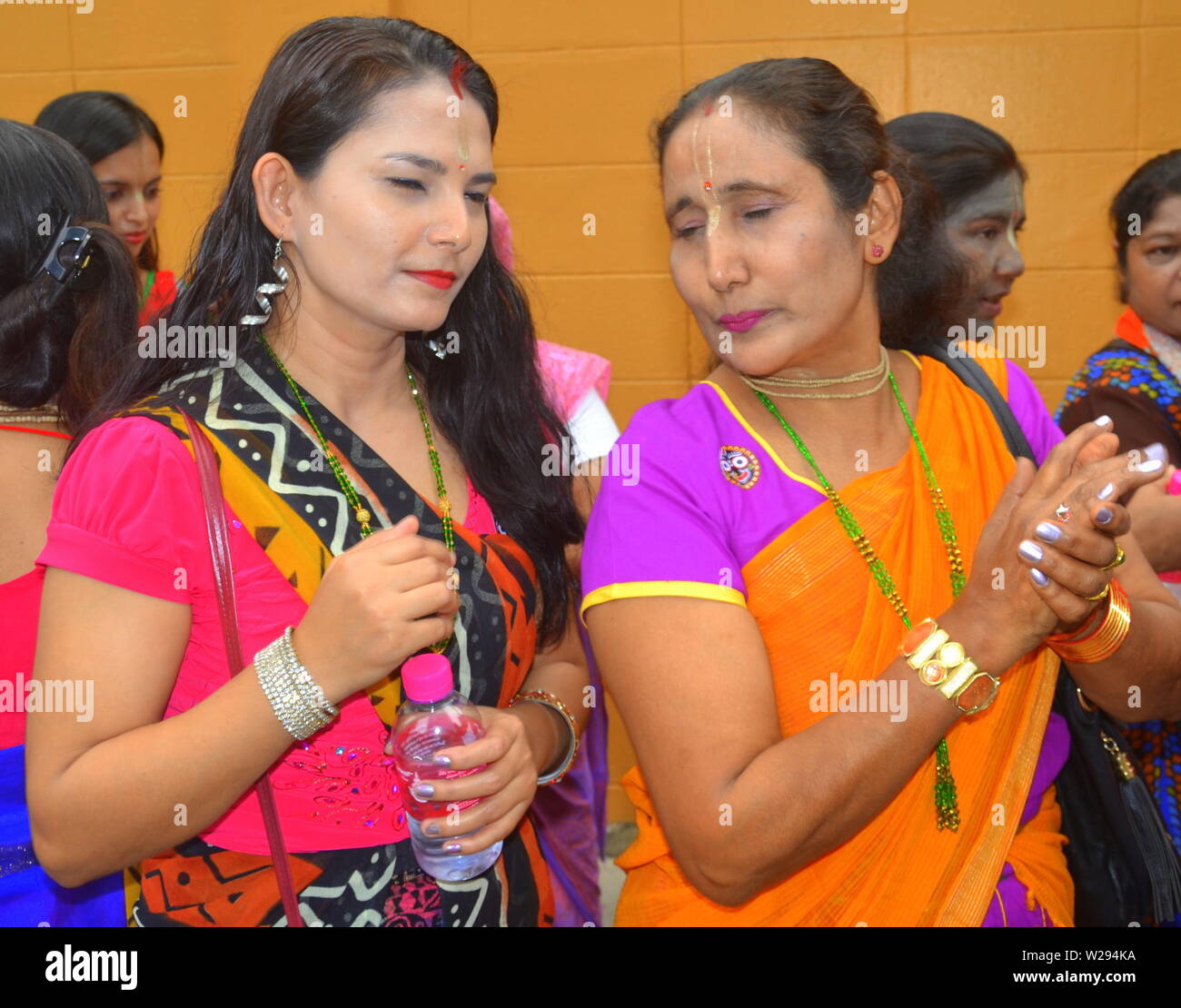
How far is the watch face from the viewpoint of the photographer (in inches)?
53.5

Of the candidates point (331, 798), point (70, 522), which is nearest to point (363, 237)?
point (70, 522)

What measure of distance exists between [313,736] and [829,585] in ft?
→ 2.15

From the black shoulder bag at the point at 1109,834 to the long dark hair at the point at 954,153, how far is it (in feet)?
4.82

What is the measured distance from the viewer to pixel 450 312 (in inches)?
71.1

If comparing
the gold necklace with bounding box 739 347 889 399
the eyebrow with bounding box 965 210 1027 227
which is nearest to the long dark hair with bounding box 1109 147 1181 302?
the eyebrow with bounding box 965 210 1027 227

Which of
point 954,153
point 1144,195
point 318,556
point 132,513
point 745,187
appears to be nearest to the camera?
point 132,513

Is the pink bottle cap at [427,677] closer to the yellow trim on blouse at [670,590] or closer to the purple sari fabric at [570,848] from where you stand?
the yellow trim on blouse at [670,590]

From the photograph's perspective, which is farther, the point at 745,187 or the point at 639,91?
the point at 639,91

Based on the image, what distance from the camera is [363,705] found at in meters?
1.46

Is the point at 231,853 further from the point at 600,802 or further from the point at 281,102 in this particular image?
the point at 600,802

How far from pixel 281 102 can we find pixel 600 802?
1.85m

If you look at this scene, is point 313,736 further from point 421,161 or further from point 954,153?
point 954,153

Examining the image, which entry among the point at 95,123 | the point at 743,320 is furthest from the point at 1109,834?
the point at 95,123

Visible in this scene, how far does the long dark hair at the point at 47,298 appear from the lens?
1761 millimetres
